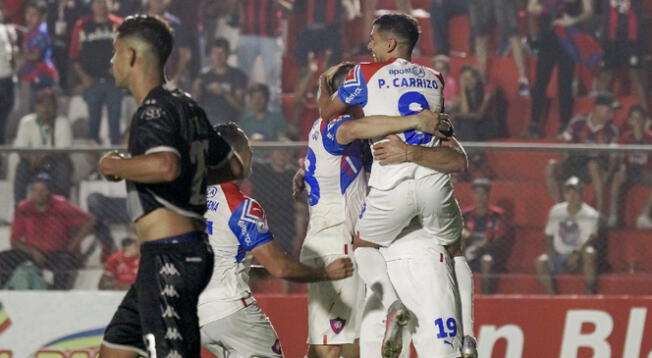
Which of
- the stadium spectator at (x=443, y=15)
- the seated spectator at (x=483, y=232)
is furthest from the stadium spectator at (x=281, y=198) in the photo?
the stadium spectator at (x=443, y=15)

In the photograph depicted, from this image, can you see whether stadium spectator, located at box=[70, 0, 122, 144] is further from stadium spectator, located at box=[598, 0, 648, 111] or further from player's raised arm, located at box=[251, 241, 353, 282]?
player's raised arm, located at box=[251, 241, 353, 282]

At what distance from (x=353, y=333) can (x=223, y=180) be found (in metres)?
2.76

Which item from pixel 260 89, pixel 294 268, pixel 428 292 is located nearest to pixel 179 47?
pixel 260 89

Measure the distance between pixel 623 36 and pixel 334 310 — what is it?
6.60 meters

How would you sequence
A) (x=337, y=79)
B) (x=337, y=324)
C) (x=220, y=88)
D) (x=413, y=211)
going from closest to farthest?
(x=413, y=211) → (x=337, y=79) → (x=337, y=324) → (x=220, y=88)

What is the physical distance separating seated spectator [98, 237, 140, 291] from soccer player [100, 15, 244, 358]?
4.66 metres

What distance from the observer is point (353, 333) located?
8.84m

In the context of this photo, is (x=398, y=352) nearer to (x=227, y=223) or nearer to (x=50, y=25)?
(x=227, y=223)

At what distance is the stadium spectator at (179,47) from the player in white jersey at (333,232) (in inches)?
215

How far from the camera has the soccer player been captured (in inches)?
233

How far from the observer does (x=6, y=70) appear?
538 inches

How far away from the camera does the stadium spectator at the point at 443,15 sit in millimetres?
14297

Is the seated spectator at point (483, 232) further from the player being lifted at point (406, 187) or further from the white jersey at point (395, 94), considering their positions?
the white jersey at point (395, 94)

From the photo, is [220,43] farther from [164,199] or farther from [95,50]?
[164,199]
